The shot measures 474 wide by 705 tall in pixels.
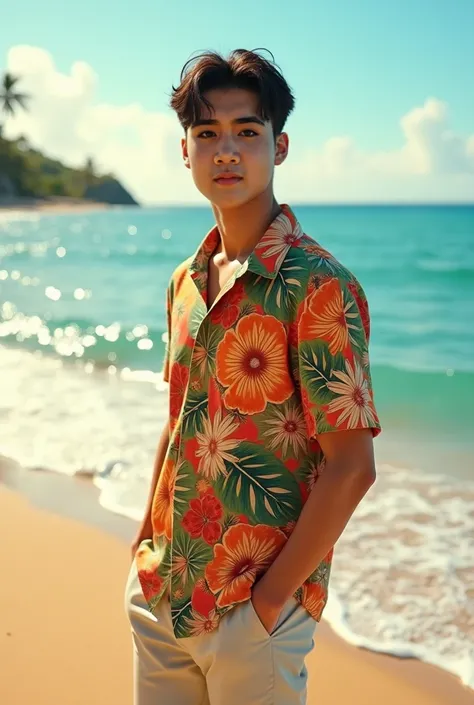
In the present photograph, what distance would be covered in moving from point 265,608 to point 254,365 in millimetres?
529

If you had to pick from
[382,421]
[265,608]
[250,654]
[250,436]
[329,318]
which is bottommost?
[382,421]

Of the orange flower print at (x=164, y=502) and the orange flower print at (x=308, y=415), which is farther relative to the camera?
the orange flower print at (x=164, y=502)

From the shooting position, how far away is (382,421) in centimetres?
735

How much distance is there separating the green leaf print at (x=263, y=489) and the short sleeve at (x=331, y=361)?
0.48 ft

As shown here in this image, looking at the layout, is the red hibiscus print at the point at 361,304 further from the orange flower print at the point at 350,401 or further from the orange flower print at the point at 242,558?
the orange flower print at the point at 242,558

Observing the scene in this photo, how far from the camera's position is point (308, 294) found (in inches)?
66.6

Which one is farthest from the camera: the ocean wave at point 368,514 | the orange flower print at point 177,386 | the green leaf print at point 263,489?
the ocean wave at point 368,514

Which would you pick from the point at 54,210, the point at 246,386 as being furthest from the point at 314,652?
the point at 54,210

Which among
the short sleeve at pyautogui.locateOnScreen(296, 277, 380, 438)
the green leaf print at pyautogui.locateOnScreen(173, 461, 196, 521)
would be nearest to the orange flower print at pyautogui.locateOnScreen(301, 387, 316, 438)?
the short sleeve at pyautogui.locateOnScreen(296, 277, 380, 438)

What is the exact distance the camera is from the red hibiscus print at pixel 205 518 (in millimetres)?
1816

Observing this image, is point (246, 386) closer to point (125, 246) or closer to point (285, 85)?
point (285, 85)

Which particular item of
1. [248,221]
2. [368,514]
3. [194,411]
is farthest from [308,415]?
[368,514]

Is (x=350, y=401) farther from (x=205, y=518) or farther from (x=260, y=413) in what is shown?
(x=205, y=518)

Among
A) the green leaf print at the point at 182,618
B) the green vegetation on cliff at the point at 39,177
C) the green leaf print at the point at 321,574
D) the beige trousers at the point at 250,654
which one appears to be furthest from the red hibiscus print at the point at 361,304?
the green vegetation on cliff at the point at 39,177
